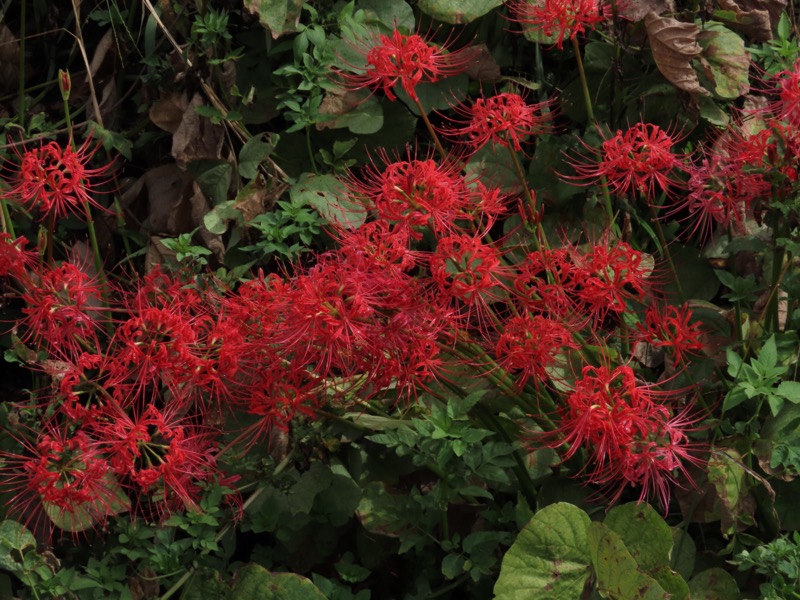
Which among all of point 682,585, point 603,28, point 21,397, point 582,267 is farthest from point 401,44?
point 21,397

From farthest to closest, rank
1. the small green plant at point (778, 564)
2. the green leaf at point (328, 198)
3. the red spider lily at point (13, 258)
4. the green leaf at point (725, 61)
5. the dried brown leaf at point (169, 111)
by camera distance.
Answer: the dried brown leaf at point (169, 111) < the green leaf at point (725, 61) < the green leaf at point (328, 198) < the red spider lily at point (13, 258) < the small green plant at point (778, 564)

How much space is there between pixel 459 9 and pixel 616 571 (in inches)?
44.0

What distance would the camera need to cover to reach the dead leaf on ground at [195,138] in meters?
2.19

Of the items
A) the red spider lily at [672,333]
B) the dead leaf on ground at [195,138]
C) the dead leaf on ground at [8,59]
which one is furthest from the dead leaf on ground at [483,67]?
the dead leaf on ground at [8,59]

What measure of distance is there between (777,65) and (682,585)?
1.06 meters

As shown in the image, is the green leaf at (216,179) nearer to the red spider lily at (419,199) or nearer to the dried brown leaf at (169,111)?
the dried brown leaf at (169,111)

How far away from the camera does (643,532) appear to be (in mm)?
1715

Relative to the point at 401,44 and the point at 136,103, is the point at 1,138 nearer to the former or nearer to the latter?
the point at 136,103

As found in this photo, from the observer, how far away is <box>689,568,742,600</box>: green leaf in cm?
177

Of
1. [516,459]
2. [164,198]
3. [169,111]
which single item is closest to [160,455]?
[516,459]

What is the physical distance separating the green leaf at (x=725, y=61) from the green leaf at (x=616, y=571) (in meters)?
0.94

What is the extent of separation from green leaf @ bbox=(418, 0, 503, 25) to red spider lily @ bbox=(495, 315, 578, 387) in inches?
30.2

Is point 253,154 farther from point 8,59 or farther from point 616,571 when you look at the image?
point 616,571

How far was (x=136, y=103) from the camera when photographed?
236cm
